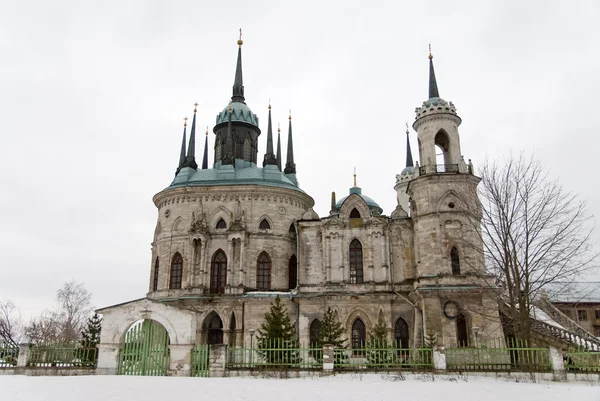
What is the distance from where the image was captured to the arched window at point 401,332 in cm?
2684

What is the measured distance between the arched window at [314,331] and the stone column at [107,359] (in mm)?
12267

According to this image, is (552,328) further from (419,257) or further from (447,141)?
(447,141)

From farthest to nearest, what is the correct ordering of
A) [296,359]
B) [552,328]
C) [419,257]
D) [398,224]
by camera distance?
[398,224]
[419,257]
[552,328]
[296,359]

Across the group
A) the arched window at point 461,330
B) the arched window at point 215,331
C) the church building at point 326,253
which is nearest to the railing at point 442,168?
the church building at point 326,253

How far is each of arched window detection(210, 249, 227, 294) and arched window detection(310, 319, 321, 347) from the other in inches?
273

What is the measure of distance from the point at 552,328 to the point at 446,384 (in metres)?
11.8

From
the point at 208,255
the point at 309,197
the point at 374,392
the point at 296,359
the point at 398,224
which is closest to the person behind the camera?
the point at 374,392

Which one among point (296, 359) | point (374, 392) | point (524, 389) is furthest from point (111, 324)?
point (524, 389)

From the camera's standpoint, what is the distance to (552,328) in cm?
2311

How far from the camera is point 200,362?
1661 centimetres

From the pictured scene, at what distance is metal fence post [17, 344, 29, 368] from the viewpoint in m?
17.8

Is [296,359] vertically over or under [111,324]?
under

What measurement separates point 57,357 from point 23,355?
1284 mm

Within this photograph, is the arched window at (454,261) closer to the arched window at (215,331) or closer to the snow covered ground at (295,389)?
the snow covered ground at (295,389)
